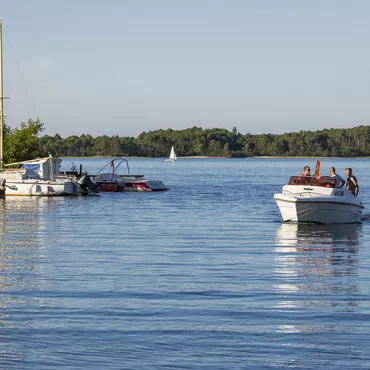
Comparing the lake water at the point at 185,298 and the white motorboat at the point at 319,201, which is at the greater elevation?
the white motorboat at the point at 319,201

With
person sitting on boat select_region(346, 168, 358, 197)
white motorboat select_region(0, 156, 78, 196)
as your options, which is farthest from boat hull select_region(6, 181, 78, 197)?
person sitting on boat select_region(346, 168, 358, 197)

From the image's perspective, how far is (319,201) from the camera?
38.0 m

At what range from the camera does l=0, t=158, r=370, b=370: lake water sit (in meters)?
13.6

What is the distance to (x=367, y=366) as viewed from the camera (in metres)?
12.9

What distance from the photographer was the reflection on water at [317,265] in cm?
1850

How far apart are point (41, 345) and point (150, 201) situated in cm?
5006

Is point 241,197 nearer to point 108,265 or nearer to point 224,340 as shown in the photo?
point 108,265

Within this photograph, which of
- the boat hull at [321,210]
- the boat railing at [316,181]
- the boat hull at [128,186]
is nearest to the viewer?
the boat railing at [316,181]

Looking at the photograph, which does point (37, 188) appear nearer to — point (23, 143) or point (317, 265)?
point (23, 143)

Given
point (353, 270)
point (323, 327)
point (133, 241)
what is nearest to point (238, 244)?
point (133, 241)

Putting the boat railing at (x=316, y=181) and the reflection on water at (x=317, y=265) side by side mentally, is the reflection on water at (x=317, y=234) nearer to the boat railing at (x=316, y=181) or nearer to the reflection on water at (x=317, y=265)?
the reflection on water at (x=317, y=265)

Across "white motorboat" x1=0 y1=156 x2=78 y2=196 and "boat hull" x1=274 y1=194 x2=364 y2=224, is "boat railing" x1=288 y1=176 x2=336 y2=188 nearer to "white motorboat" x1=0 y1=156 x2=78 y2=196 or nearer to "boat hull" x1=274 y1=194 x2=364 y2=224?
"boat hull" x1=274 y1=194 x2=364 y2=224

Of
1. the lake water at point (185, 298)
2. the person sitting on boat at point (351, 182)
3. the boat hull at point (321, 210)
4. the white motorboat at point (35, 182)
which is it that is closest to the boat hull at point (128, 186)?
the white motorboat at point (35, 182)

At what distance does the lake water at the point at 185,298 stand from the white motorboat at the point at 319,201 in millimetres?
1043
